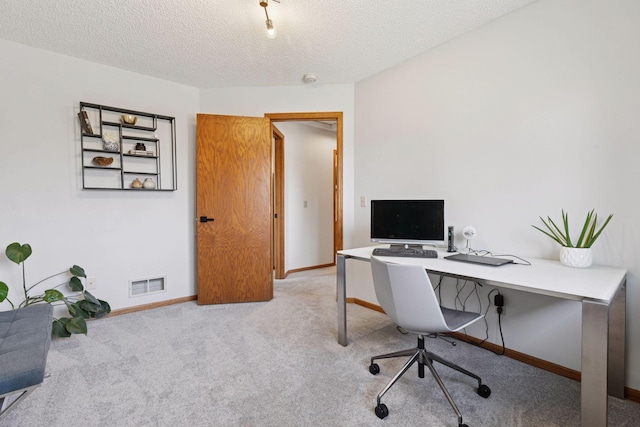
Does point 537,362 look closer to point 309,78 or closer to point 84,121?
point 309,78

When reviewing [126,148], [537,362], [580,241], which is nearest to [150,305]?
[126,148]

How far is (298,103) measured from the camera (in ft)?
11.3

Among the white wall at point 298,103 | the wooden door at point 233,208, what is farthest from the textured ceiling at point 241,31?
the wooden door at point 233,208

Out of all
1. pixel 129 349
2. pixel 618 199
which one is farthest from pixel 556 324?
pixel 129 349

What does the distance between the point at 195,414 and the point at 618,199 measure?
253cm

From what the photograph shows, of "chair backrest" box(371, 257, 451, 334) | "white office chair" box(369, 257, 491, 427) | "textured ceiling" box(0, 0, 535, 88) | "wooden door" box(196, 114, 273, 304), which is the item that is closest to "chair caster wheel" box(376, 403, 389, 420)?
"white office chair" box(369, 257, 491, 427)

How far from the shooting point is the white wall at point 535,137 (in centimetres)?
170

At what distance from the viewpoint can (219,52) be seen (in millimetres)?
2693

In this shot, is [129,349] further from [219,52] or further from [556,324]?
[556,324]

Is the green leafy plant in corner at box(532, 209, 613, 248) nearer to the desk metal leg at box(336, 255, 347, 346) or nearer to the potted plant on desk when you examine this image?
the potted plant on desk

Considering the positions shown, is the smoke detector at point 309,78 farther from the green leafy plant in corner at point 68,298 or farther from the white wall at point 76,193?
the green leafy plant in corner at point 68,298

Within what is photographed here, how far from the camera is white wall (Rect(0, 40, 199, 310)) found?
8.31 feet

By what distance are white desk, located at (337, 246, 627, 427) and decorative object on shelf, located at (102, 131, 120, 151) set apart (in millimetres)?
2483

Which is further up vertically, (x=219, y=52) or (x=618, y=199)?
(x=219, y=52)
